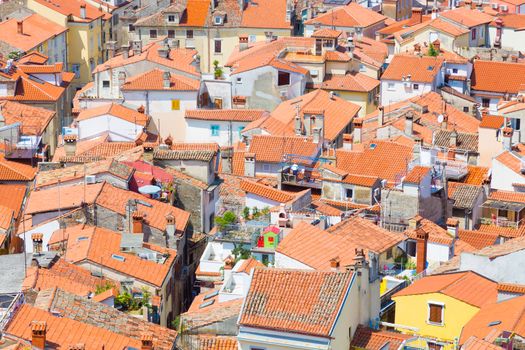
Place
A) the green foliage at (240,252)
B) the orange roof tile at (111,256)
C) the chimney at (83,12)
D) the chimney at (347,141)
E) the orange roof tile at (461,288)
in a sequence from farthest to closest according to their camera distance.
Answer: the chimney at (83,12) → the chimney at (347,141) → the green foliage at (240,252) → the orange roof tile at (111,256) → the orange roof tile at (461,288)

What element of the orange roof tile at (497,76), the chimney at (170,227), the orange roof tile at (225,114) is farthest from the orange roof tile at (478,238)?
the orange roof tile at (497,76)

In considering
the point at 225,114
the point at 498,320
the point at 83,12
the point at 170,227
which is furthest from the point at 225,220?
the point at 83,12

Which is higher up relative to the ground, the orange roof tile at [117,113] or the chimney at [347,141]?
the orange roof tile at [117,113]

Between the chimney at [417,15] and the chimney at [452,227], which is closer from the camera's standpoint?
the chimney at [452,227]

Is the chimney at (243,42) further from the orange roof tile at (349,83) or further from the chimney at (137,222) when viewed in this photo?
the chimney at (137,222)

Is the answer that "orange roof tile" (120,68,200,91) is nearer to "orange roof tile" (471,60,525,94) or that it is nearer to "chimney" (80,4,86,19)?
"orange roof tile" (471,60,525,94)

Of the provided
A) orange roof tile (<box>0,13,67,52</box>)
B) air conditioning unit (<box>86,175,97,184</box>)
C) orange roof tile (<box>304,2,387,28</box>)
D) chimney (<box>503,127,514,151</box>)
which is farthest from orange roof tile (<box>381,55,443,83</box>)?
air conditioning unit (<box>86,175,97,184</box>)

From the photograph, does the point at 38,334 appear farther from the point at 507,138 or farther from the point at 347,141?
the point at 507,138
